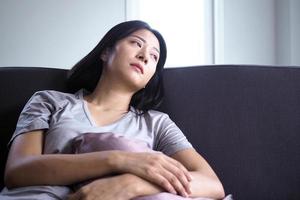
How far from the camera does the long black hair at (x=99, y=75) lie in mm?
1152

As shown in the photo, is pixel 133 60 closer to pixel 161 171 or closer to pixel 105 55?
pixel 105 55

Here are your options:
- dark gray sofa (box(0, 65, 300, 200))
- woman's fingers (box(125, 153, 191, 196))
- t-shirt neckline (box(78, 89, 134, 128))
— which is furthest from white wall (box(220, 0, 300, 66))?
woman's fingers (box(125, 153, 191, 196))

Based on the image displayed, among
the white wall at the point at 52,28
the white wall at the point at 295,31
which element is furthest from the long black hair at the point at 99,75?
the white wall at the point at 295,31

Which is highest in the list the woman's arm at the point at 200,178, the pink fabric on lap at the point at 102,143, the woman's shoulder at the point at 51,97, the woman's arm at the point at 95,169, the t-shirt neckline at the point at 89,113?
the woman's shoulder at the point at 51,97

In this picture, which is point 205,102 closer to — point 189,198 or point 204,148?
point 204,148

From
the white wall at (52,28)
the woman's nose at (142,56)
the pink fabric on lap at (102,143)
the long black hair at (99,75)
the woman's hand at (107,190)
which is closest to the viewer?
the woman's hand at (107,190)

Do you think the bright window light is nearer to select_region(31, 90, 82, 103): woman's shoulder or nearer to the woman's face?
the woman's face

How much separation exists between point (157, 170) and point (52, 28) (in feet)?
4.39

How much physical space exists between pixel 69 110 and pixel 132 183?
39cm

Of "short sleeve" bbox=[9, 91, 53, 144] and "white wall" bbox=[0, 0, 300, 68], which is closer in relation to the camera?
"short sleeve" bbox=[9, 91, 53, 144]

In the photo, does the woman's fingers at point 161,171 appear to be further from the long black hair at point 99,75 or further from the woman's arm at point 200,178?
the long black hair at point 99,75

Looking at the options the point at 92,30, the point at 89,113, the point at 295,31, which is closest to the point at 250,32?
the point at 295,31

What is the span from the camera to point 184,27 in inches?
82.3

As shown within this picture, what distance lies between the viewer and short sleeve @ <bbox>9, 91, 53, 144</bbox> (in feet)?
2.78
